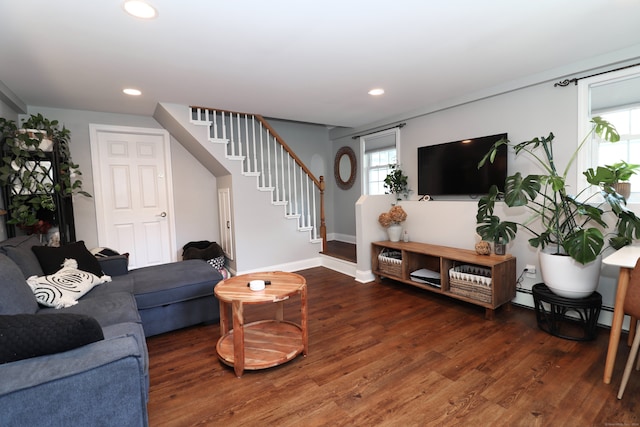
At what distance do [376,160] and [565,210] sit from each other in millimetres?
3146

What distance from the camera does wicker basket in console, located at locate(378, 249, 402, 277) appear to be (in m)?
3.63

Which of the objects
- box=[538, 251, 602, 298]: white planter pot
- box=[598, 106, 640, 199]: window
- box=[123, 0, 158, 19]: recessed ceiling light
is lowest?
box=[538, 251, 602, 298]: white planter pot

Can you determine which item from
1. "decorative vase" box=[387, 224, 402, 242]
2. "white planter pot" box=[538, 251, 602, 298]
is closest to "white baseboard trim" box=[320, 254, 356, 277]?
"decorative vase" box=[387, 224, 402, 242]

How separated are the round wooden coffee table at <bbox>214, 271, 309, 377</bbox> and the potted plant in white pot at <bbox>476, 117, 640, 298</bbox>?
181 centimetres

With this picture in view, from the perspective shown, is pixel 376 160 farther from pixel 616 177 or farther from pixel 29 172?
pixel 29 172

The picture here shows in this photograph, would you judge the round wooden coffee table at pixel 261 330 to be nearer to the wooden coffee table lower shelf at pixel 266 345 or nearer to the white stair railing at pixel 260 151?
the wooden coffee table lower shelf at pixel 266 345

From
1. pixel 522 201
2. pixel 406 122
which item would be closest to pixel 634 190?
pixel 522 201

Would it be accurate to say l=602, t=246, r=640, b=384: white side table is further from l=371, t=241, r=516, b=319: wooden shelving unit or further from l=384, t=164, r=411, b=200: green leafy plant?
l=384, t=164, r=411, b=200: green leafy plant

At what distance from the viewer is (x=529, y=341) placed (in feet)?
7.81

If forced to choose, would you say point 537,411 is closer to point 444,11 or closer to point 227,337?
point 227,337

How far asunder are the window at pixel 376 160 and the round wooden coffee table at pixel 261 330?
3.23 meters

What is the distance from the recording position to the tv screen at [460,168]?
3.24m

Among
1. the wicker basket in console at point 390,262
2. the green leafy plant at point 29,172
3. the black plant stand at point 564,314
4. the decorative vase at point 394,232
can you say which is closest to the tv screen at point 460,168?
the decorative vase at point 394,232

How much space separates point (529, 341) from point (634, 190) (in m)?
1.52
